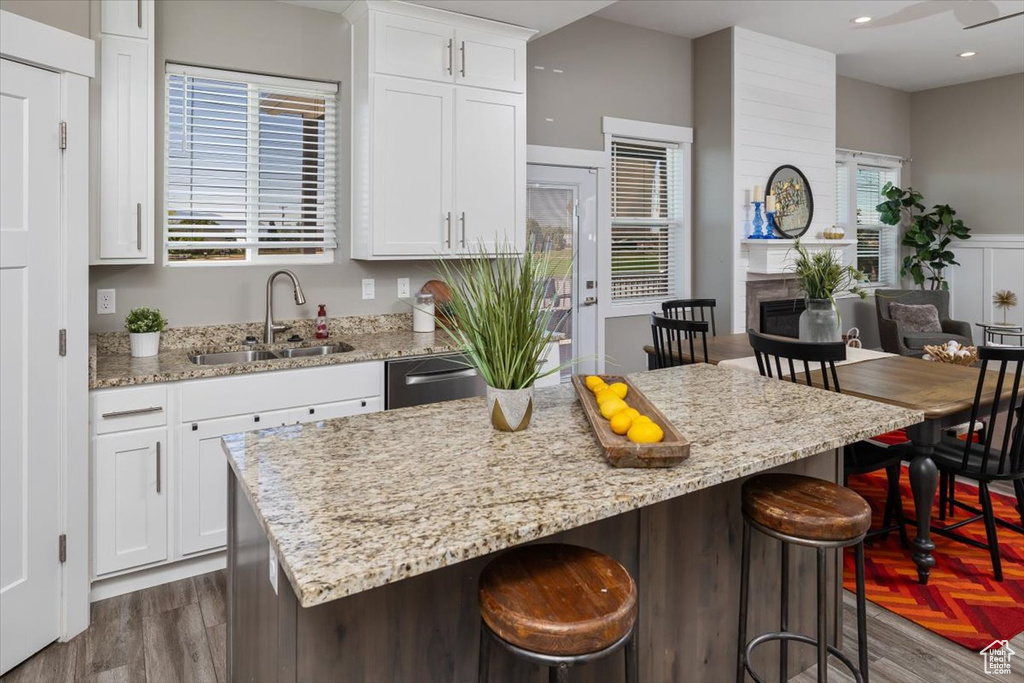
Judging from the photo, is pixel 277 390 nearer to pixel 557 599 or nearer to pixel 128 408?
pixel 128 408

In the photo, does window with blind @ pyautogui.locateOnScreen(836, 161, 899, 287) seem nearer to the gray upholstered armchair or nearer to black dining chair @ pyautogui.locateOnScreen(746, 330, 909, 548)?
the gray upholstered armchair

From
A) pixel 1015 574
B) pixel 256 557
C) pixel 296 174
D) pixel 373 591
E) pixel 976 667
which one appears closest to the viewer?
pixel 373 591

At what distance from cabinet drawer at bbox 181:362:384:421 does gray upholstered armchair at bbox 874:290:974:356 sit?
15.9ft

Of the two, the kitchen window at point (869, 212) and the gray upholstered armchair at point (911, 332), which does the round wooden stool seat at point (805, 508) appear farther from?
the kitchen window at point (869, 212)

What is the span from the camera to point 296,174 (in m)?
3.74

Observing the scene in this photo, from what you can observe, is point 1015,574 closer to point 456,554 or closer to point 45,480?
point 456,554

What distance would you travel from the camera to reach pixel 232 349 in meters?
3.50

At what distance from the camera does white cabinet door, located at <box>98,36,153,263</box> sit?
293cm

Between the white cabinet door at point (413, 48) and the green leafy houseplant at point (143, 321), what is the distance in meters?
1.63

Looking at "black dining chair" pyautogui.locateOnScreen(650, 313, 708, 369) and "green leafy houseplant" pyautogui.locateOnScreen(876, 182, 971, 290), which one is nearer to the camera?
"black dining chair" pyautogui.locateOnScreen(650, 313, 708, 369)

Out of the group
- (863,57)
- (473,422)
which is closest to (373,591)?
(473,422)

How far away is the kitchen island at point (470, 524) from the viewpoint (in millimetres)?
1181

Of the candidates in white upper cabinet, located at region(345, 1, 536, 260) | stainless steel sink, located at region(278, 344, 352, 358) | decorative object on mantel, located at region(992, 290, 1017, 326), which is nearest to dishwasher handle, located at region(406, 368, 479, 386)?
stainless steel sink, located at region(278, 344, 352, 358)

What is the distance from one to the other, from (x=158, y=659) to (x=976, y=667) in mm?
2797
